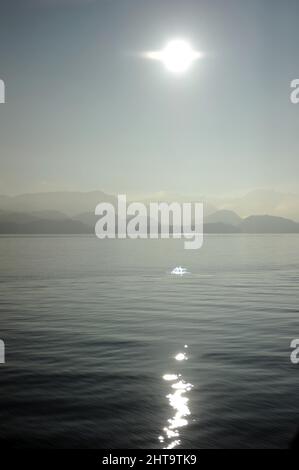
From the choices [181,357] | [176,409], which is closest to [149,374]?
[181,357]

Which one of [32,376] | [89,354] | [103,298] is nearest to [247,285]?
[103,298]

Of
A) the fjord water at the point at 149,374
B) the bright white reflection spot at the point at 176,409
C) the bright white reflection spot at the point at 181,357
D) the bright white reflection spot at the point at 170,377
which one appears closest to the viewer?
the bright white reflection spot at the point at 176,409

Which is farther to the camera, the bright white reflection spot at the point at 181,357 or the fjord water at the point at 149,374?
the bright white reflection spot at the point at 181,357

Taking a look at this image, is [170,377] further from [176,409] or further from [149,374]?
[176,409]

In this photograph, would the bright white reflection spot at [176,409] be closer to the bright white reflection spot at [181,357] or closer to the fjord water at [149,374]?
the fjord water at [149,374]

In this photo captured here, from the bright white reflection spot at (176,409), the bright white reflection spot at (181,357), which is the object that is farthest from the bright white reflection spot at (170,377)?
the bright white reflection spot at (181,357)

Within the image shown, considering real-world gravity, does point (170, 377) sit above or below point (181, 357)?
below

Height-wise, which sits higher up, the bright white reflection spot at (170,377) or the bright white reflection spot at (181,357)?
the bright white reflection spot at (181,357)

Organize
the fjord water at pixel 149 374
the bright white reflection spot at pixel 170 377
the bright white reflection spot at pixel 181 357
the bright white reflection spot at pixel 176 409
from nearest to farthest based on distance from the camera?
the bright white reflection spot at pixel 176 409
the fjord water at pixel 149 374
the bright white reflection spot at pixel 170 377
the bright white reflection spot at pixel 181 357

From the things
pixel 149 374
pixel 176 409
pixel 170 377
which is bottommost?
pixel 176 409

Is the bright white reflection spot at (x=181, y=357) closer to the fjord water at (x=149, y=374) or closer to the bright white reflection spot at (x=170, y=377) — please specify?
the fjord water at (x=149, y=374)

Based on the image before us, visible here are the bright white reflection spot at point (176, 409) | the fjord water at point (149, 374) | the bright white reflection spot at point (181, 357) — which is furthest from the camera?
the bright white reflection spot at point (181, 357)

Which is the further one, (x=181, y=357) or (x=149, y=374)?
(x=181, y=357)

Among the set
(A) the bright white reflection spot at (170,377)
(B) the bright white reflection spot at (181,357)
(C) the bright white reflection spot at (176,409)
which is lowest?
(C) the bright white reflection spot at (176,409)
